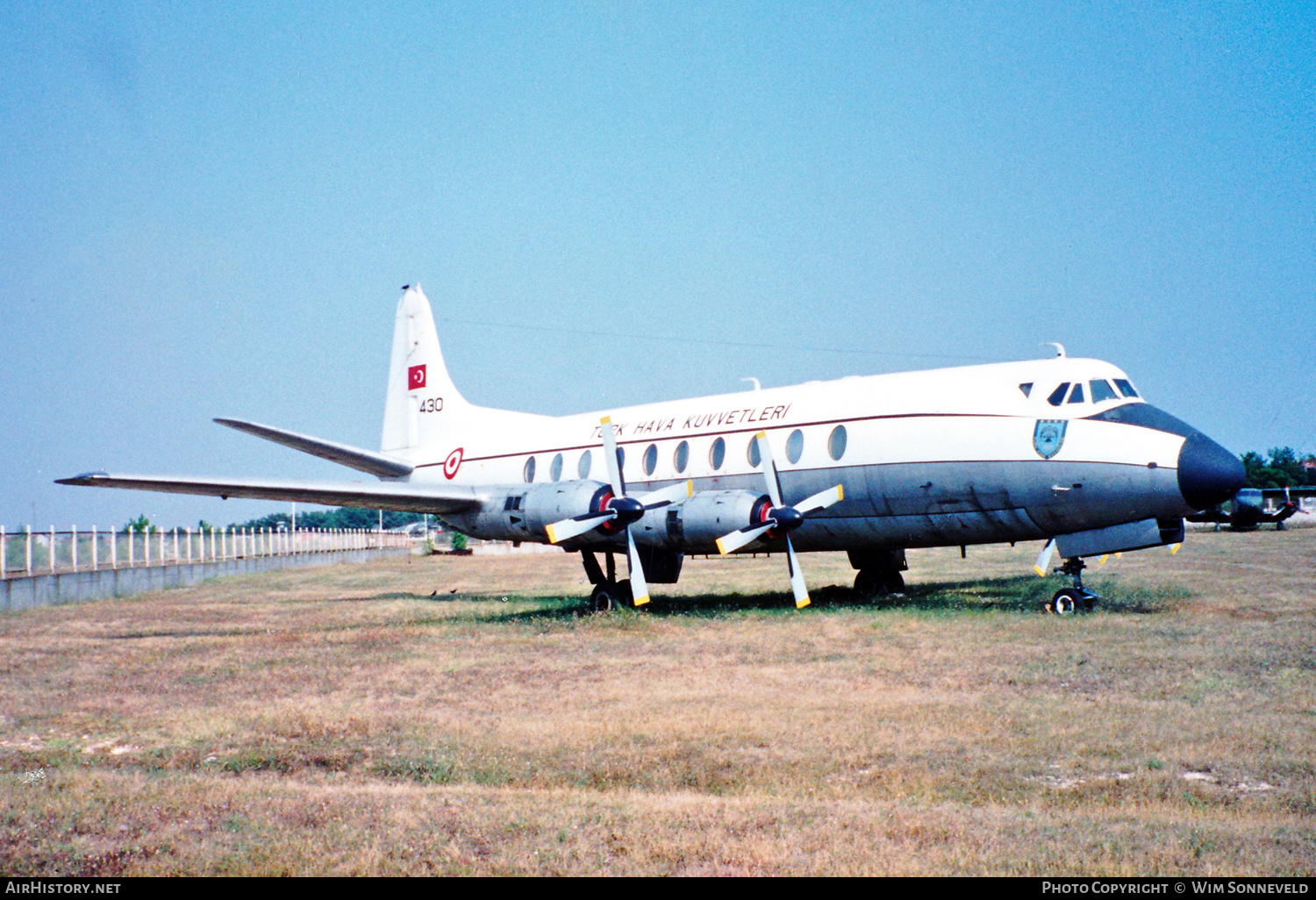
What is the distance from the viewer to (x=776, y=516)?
1831 cm

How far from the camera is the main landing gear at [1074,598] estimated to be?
1736cm

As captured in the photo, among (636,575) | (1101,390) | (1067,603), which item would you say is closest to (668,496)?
(636,575)

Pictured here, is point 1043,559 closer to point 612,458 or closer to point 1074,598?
point 1074,598

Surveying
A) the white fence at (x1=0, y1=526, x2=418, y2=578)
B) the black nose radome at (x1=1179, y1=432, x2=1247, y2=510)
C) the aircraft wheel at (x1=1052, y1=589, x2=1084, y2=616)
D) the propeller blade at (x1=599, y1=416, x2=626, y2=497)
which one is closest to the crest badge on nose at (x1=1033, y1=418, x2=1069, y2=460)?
the black nose radome at (x1=1179, y1=432, x2=1247, y2=510)

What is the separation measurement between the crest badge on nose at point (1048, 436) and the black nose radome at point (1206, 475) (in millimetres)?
1845

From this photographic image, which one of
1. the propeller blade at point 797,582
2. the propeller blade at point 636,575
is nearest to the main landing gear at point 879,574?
the propeller blade at point 797,582

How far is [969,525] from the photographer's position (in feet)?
59.7

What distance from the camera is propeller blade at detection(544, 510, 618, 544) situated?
63.7 ft

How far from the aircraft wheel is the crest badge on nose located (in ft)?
8.23

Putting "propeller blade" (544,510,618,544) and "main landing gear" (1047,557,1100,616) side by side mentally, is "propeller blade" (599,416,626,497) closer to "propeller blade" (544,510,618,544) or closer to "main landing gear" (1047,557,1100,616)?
"propeller blade" (544,510,618,544)

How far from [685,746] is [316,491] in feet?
50.0

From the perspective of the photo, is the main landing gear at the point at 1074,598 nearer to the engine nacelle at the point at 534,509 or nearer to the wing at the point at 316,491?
the engine nacelle at the point at 534,509

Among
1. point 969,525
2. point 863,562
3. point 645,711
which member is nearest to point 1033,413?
point 969,525
